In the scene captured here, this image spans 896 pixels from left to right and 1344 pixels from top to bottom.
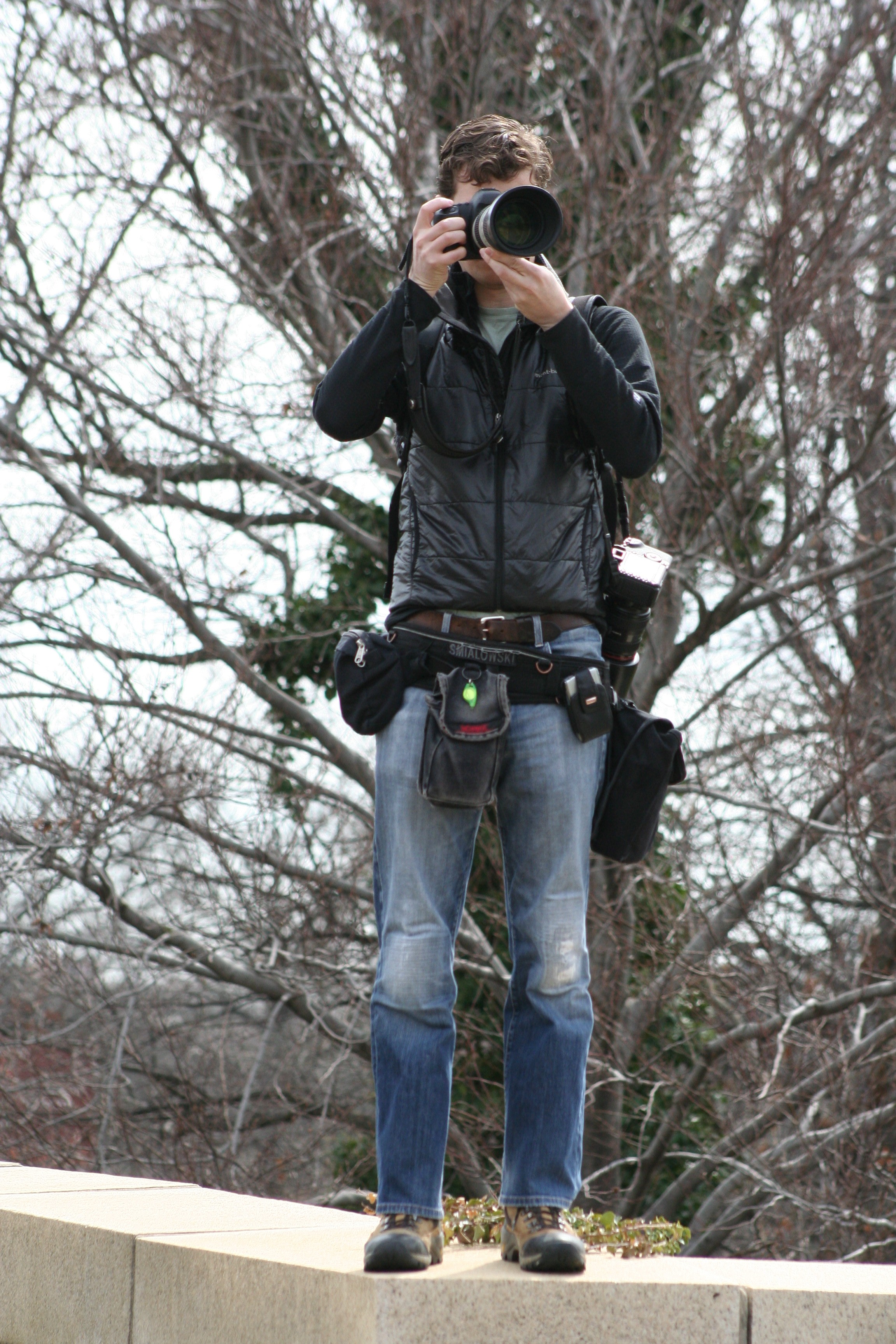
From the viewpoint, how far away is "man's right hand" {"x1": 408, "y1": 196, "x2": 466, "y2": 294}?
219cm

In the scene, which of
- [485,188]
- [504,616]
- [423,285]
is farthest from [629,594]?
[485,188]

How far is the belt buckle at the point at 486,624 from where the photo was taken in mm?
2277

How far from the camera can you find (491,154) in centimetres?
229

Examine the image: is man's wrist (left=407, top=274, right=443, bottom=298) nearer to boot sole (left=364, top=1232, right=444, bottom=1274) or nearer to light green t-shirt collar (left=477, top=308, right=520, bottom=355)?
light green t-shirt collar (left=477, top=308, right=520, bottom=355)

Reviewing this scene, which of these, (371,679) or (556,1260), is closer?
(556,1260)

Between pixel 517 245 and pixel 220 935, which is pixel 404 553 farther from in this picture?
pixel 220 935

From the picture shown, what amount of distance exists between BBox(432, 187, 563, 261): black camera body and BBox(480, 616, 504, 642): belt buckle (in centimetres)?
58

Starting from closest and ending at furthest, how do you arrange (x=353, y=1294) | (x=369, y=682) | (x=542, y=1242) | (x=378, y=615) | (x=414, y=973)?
(x=353, y=1294)
(x=542, y=1242)
(x=414, y=973)
(x=369, y=682)
(x=378, y=615)

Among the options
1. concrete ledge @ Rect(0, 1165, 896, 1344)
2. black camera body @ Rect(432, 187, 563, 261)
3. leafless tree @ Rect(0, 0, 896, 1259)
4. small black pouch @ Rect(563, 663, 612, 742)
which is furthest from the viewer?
leafless tree @ Rect(0, 0, 896, 1259)

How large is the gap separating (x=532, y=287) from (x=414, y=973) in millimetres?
1086

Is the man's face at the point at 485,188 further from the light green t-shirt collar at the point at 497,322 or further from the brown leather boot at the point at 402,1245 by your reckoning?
the brown leather boot at the point at 402,1245

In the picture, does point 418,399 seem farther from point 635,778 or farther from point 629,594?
point 635,778

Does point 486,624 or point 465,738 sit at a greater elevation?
point 486,624

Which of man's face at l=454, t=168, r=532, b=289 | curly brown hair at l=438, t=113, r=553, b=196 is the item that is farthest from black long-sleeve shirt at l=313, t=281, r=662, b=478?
curly brown hair at l=438, t=113, r=553, b=196
